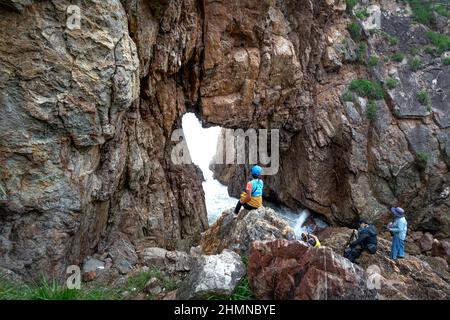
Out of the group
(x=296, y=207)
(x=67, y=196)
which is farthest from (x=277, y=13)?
(x=67, y=196)

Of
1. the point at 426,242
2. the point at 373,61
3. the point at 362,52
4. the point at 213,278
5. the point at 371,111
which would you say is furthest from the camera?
the point at 362,52

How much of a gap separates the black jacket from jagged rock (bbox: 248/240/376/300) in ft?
13.0

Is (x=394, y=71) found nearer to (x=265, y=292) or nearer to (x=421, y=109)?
(x=421, y=109)

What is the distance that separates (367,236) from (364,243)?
0.98ft

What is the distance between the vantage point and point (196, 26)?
1231 cm

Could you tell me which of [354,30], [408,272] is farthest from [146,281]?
[354,30]

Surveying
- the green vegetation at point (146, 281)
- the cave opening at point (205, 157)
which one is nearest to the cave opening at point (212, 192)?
the cave opening at point (205, 157)

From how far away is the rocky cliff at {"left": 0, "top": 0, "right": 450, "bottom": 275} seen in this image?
22.3 ft

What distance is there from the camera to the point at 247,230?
677 cm

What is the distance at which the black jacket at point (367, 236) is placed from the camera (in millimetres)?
8104

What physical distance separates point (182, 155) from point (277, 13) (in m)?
7.74

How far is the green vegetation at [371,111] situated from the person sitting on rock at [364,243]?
9.55m

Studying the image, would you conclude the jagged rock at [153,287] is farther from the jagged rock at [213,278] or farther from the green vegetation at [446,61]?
the green vegetation at [446,61]

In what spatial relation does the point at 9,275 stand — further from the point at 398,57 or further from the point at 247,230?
the point at 398,57
